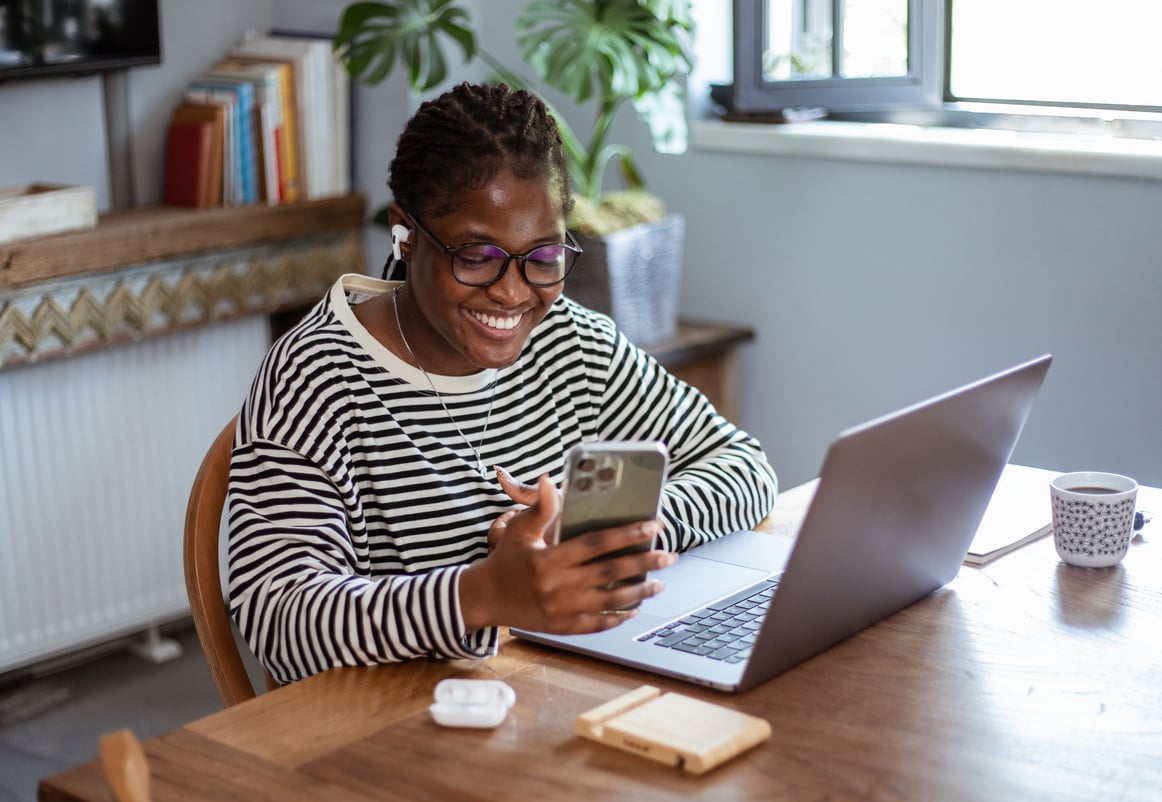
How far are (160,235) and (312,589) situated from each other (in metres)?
1.65

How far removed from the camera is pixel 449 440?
1.42 metres

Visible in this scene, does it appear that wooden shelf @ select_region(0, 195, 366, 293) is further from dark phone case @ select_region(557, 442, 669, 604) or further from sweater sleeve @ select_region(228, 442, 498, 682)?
dark phone case @ select_region(557, 442, 669, 604)

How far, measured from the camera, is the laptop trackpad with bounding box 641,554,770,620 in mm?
1247

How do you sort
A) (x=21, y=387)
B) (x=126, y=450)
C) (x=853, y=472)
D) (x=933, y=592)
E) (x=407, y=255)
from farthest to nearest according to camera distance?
(x=126, y=450) → (x=21, y=387) → (x=407, y=255) → (x=933, y=592) → (x=853, y=472)

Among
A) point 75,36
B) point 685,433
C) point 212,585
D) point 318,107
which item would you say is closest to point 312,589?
point 212,585

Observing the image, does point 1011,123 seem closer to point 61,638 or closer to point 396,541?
point 396,541

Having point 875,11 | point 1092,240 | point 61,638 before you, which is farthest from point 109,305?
point 1092,240

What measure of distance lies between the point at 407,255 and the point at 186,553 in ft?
1.19

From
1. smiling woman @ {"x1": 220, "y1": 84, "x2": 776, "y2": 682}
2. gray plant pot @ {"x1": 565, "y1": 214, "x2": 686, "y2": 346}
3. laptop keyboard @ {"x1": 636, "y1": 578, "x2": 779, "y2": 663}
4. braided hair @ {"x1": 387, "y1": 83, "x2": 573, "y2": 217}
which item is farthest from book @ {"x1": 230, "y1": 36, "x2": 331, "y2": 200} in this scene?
laptop keyboard @ {"x1": 636, "y1": 578, "x2": 779, "y2": 663}

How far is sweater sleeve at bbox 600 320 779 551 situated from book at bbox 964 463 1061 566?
0.23 m

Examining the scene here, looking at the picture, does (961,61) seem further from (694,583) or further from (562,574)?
(562,574)

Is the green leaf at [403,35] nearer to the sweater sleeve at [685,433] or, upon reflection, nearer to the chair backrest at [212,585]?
the sweater sleeve at [685,433]

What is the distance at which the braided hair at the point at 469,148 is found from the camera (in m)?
1.33

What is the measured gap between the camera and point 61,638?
2705mm
